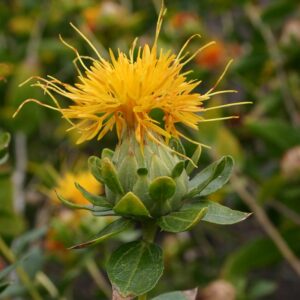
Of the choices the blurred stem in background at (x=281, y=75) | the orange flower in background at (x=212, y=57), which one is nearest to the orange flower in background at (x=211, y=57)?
the orange flower in background at (x=212, y=57)

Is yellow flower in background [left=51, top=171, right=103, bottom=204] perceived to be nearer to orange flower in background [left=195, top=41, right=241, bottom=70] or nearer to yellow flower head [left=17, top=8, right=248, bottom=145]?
yellow flower head [left=17, top=8, right=248, bottom=145]

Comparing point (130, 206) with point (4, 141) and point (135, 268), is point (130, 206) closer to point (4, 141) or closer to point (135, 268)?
point (135, 268)

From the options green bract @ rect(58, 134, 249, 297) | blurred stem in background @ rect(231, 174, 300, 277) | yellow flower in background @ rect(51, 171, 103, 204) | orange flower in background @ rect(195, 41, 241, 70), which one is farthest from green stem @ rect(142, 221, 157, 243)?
orange flower in background @ rect(195, 41, 241, 70)

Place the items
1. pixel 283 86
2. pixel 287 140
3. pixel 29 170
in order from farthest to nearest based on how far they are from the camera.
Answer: pixel 29 170
pixel 283 86
pixel 287 140

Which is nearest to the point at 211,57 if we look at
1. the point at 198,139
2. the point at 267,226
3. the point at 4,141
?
the point at 198,139

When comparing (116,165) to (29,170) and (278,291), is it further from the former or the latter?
(278,291)

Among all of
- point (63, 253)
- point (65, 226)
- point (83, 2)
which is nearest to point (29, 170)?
point (83, 2)
